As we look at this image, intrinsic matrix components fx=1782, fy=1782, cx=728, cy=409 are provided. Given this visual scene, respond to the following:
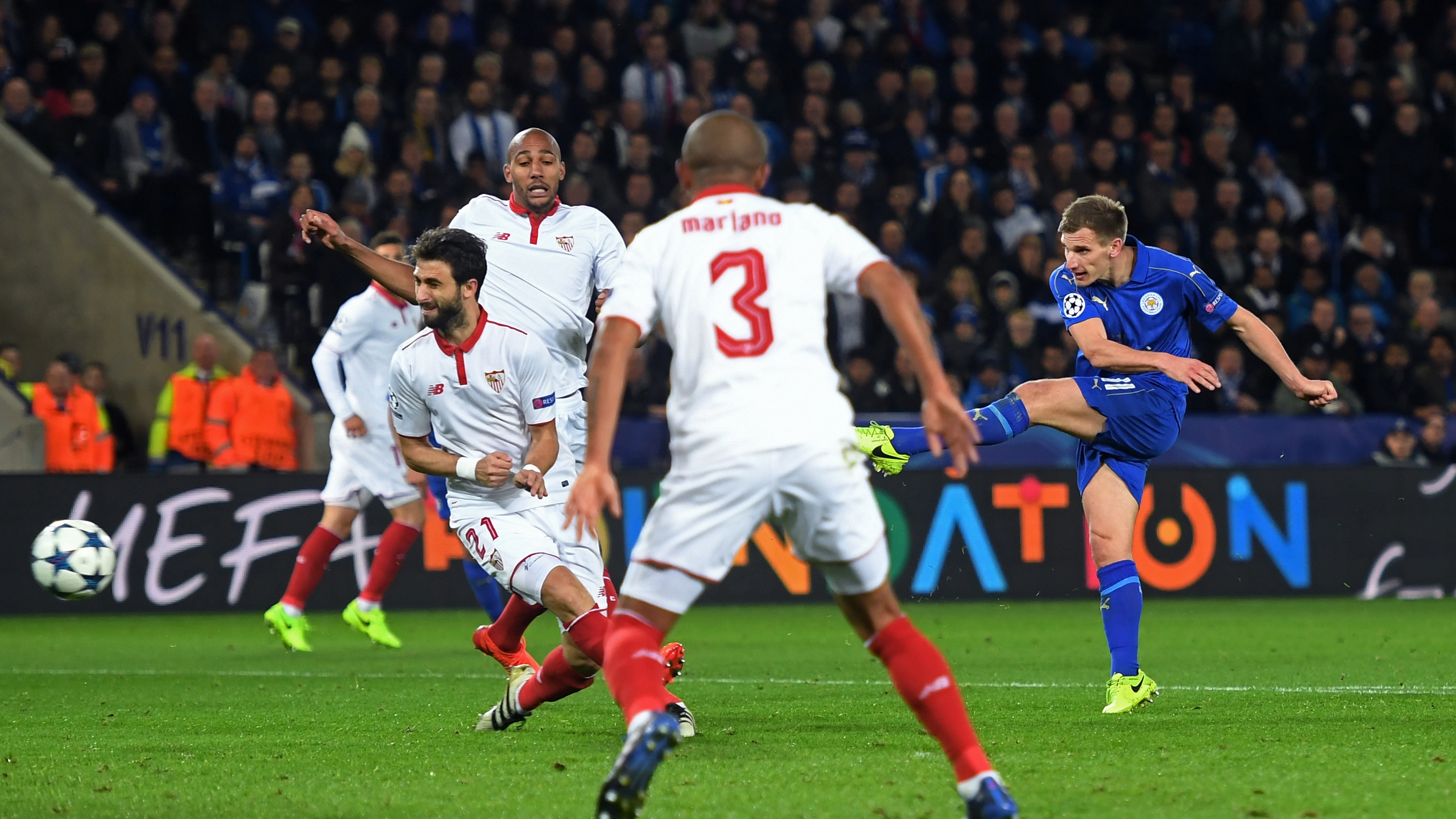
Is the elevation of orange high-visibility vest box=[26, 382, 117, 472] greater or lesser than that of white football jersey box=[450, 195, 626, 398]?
A: lesser

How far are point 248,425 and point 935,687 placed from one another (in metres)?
12.0

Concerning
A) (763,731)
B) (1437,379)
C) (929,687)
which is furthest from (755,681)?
(1437,379)

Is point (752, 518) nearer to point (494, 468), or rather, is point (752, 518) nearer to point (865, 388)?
point (494, 468)

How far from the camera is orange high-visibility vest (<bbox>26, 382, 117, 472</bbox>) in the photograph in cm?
1587

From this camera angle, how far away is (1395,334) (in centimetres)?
1816

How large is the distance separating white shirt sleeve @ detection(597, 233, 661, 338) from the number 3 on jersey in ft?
0.58

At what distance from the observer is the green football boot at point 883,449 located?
29.3 ft

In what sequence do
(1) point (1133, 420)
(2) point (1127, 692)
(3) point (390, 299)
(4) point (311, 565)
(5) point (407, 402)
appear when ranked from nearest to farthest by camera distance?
(5) point (407, 402) < (2) point (1127, 692) < (1) point (1133, 420) < (4) point (311, 565) < (3) point (390, 299)

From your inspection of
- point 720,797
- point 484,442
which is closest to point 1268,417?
point 484,442

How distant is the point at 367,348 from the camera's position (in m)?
12.0

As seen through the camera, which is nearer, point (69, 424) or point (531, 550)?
point (531, 550)

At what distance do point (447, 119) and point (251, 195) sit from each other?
2.15m

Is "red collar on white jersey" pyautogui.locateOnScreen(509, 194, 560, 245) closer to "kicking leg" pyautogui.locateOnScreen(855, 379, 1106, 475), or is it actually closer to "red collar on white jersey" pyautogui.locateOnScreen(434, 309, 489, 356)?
"red collar on white jersey" pyautogui.locateOnScreen(434, 309, 489, 356)

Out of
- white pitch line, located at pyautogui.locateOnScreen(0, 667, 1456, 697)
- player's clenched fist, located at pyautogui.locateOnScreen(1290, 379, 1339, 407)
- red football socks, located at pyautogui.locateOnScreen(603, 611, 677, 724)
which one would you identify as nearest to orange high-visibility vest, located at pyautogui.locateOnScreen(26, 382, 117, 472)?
white pitch line, located at pyautogui.locateOnScreen(0, 667, 1456, 697)
